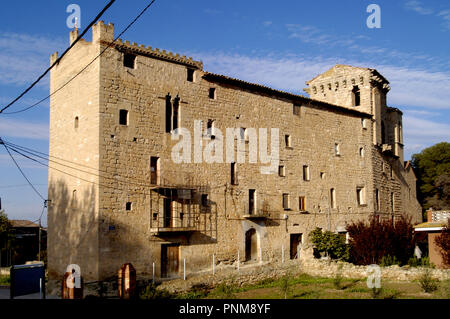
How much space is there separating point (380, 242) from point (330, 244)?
3130mm

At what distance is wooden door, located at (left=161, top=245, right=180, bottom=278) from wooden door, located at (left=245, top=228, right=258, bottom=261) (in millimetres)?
5047

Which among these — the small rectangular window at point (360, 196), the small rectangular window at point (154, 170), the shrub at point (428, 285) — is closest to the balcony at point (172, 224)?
the small rectangular window at point (154, 170)

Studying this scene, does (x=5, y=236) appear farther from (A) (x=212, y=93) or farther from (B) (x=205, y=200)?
(A) (x=212, y=93)

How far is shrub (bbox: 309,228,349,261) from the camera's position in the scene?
92.5 ft

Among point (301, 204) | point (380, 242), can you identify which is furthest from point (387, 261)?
point (301, 204)

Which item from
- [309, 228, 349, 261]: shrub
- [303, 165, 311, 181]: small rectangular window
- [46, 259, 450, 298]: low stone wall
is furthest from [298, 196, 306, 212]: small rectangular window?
[46, 259, 450, 298]: low stone wall

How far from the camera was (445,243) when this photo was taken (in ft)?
75.3

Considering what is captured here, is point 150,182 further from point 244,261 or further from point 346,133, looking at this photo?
point 346,133

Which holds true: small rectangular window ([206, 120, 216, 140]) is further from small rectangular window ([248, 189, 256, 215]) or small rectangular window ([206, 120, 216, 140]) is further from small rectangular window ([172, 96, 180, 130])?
small rectangular window ([248, 189, 256, 215])

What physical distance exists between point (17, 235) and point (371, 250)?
30.7 meters

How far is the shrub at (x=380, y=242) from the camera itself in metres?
26.7

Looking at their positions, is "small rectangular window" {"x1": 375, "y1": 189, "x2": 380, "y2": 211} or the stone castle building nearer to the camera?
the stone castle building

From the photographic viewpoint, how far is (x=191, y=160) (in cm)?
2347
